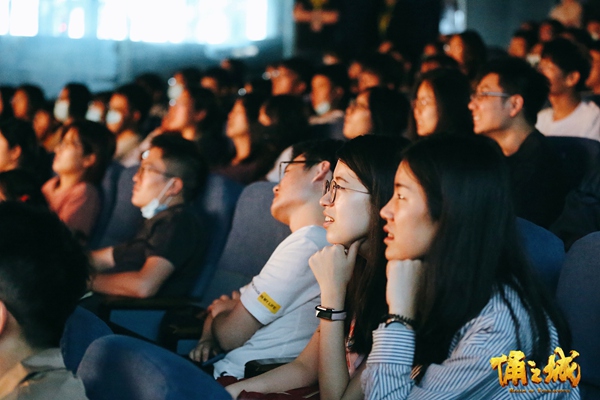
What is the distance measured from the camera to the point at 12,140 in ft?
14.6

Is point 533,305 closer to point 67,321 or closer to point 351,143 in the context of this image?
point 351,143

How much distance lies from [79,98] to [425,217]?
202 inches

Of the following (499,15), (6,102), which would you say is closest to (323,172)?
(6,102)

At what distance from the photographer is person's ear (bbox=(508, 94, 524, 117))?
11.5 ft

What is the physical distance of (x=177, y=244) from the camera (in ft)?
10.8

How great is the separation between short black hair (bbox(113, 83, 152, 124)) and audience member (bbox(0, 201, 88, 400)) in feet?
14.4

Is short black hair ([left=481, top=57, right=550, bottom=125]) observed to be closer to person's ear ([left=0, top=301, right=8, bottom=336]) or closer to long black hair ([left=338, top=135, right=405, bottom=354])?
long black hair ([left=338, top=135, right=405, bottom=354])

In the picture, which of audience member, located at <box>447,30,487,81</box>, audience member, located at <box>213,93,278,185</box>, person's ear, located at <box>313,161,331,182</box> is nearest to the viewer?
person's ear, located at <box>313,161,331,182</box>

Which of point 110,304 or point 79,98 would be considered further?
point 79,98

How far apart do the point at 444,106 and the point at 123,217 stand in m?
1.60

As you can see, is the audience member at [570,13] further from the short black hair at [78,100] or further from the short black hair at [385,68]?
the short black hair at [78,100]

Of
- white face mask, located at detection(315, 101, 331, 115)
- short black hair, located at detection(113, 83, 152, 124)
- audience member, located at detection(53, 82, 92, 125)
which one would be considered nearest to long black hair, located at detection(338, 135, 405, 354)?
white face mask, located at detection(315, 101, 331, 115)

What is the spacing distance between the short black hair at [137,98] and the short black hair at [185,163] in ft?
7.94

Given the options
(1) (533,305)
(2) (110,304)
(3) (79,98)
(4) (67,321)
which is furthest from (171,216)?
(3) (79,98)
